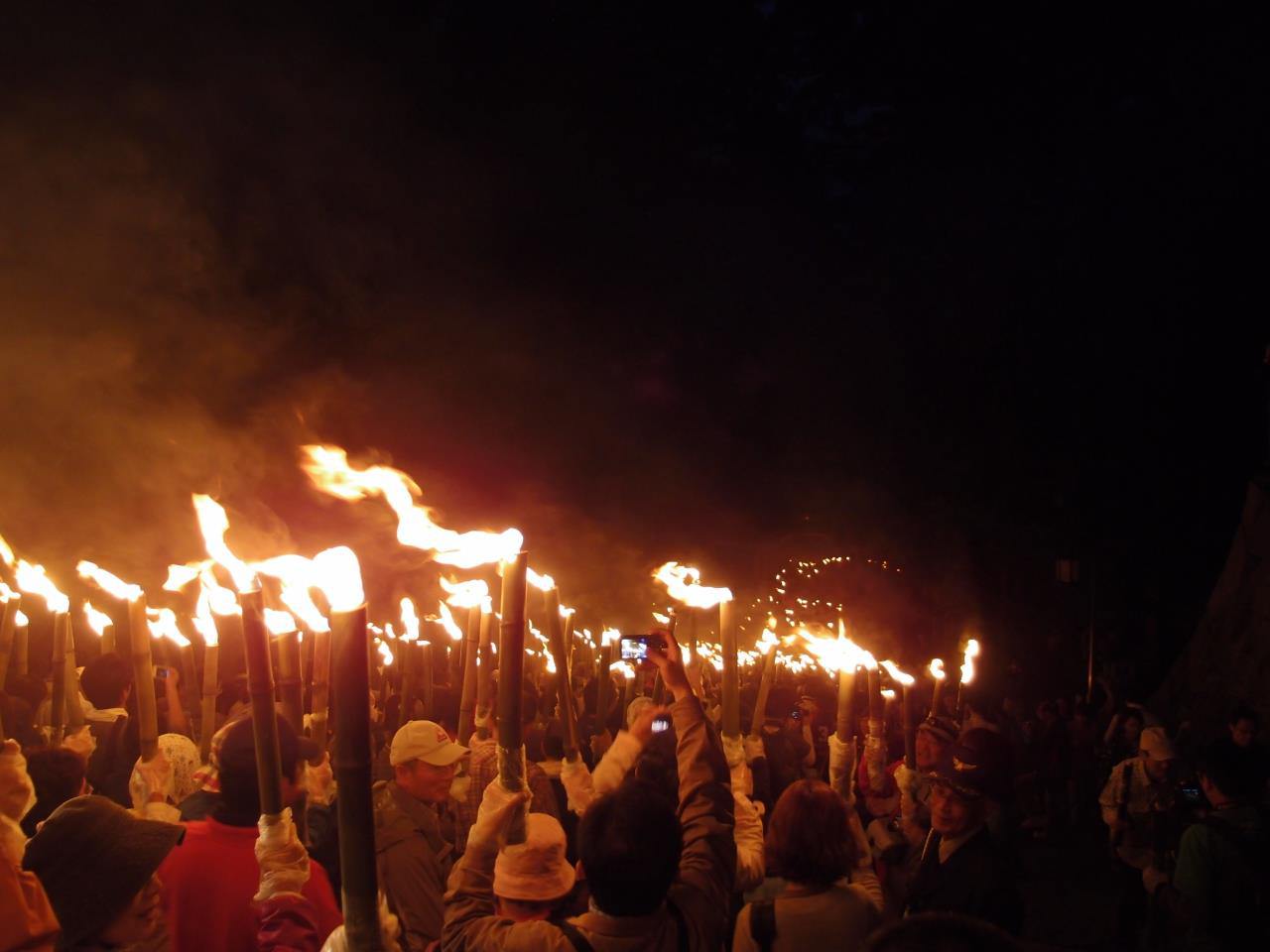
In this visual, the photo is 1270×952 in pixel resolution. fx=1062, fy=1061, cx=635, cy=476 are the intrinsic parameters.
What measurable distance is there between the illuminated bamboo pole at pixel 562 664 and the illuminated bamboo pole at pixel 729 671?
59 cm

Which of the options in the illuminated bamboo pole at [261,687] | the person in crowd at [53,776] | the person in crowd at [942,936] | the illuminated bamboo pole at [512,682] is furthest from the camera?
the person in crowd at [53,776]

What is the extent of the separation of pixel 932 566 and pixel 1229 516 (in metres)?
7.92

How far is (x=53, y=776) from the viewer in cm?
441

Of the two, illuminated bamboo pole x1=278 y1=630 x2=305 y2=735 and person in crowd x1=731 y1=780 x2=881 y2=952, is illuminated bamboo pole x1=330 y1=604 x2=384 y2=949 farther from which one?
illuminated bamboo pole x1=278 y1=630 x2=305 y2=735

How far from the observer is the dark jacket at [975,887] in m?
4.27

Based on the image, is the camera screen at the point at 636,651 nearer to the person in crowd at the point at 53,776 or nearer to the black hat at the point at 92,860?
the black hat at the point at 92,860

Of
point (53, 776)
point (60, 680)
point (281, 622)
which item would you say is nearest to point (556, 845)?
point (281, 622)

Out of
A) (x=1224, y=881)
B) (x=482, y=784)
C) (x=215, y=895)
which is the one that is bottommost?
(x=1224, y=881)

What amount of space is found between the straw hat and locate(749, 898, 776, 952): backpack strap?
0.71 meters

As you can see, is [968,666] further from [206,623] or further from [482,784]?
[206,623]

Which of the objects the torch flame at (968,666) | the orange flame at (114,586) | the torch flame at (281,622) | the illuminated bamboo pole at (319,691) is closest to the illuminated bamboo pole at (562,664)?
the torch flame at (281,622)

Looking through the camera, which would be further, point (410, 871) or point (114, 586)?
point (114, 586)

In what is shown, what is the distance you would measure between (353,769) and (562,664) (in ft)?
6.02

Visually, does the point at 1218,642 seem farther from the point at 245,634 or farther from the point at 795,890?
the point at 245,634
